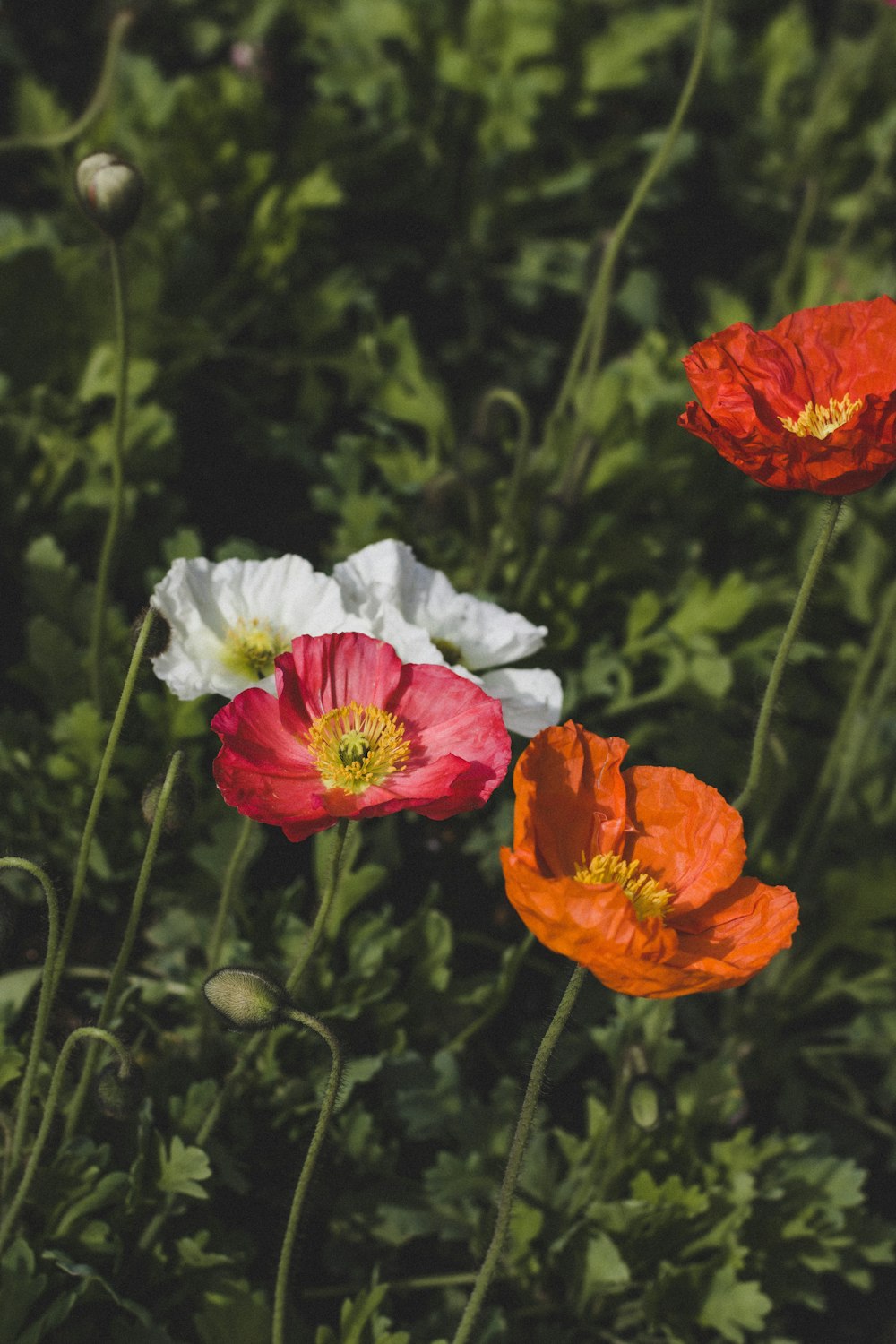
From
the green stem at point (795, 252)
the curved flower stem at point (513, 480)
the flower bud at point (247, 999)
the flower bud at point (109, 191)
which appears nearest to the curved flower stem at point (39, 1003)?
the flower bud at point (247, 999)

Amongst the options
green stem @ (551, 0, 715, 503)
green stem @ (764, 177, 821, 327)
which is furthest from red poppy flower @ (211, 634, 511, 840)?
green stem @ (764, 177, 821, 327)

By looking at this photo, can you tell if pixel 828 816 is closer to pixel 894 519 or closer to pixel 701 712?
pixel 701 712

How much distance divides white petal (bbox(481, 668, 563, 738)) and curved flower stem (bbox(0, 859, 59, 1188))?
1.63ft

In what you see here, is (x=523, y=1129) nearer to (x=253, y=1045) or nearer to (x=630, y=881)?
(x=630, y=881)

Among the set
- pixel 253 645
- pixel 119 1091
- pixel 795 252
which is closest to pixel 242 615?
pixel 253 645

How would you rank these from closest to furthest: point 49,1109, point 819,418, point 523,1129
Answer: point 523,1129 < point 49,1109 < point 819,418

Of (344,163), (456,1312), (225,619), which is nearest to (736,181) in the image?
(344,163)

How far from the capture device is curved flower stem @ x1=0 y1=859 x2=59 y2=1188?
113 cm

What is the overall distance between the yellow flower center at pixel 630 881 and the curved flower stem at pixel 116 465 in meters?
0.83

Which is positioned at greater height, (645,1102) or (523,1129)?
(523,1129)

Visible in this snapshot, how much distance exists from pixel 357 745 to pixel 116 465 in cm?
63

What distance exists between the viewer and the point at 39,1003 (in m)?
1.24

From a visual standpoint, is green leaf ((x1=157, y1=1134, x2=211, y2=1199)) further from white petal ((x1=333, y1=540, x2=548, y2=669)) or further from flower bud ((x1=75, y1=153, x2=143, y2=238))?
flower bud ((x1=75, y1=153, x2=143, y2=238))

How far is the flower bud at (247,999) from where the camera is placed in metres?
1.15
